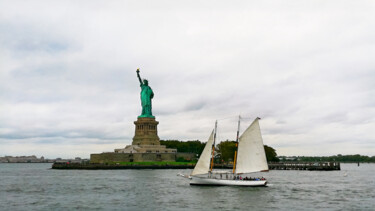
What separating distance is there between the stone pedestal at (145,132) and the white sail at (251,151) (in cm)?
9883

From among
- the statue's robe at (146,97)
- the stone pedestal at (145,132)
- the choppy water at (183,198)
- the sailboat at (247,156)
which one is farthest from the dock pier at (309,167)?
the sailboat at (247,156)

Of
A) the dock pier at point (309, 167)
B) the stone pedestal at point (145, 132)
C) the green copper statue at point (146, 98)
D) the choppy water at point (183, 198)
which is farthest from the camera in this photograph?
the green copper statue at point (146, 98)

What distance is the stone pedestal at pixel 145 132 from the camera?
176875 mm

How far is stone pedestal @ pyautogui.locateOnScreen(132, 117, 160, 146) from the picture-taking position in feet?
580

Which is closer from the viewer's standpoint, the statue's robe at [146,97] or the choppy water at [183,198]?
the choppy water at [183,198]

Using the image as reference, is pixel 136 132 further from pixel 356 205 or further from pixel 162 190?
pixel 356 205

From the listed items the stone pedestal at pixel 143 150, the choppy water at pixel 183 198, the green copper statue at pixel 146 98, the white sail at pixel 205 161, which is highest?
the green copper statue at pixel 146 98

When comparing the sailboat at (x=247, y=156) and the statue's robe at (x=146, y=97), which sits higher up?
the statue's robe at (x=146, y=97)

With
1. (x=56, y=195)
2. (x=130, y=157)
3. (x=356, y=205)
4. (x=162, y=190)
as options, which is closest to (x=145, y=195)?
(x=162, y=190)

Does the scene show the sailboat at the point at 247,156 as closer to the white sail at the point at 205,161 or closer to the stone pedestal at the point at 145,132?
the white sail at the point at 205,161

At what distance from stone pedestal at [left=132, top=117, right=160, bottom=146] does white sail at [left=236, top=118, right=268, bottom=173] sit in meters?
98.8

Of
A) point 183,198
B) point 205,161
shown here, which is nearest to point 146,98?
point 205,161

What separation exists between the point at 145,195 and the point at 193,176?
1427 cm

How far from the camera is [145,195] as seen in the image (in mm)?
70375
